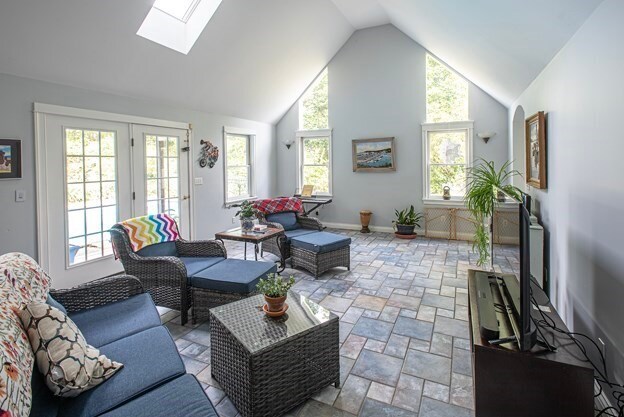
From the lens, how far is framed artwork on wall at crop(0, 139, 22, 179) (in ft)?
10.8

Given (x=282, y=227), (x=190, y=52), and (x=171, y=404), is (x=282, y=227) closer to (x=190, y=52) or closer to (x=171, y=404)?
(x=190, y=52)

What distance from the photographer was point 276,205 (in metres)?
5.19

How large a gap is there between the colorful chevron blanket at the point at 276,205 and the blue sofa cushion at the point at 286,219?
0.21ft

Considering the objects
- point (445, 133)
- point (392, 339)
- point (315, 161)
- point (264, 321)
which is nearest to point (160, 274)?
point (264, 321)

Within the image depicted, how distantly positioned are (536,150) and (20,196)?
212 inches

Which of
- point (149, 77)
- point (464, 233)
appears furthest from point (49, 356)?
point (464, 233)

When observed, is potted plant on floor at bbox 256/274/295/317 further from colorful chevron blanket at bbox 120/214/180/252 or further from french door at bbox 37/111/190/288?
french door at bbox 37/111/190/288

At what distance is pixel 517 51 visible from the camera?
3398 millimetres

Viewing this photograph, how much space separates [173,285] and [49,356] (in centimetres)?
164

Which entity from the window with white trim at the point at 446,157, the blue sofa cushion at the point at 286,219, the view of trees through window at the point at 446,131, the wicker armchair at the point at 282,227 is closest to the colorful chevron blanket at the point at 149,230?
the wicker armchair at the point at 282,227

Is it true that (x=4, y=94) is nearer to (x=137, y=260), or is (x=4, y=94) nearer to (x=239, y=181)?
(x=137, y=260)

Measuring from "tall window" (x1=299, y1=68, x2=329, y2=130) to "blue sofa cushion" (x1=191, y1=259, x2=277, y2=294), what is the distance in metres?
4.94

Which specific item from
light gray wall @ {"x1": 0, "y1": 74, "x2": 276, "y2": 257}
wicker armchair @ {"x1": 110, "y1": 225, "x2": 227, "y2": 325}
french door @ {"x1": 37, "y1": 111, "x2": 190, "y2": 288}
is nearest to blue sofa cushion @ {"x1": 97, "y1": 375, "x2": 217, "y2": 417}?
wicker armchair @ {"x1": 110, "y1": 225, "x2": 227, "y2": 325}

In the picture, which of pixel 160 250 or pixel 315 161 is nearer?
pixel 160 250
